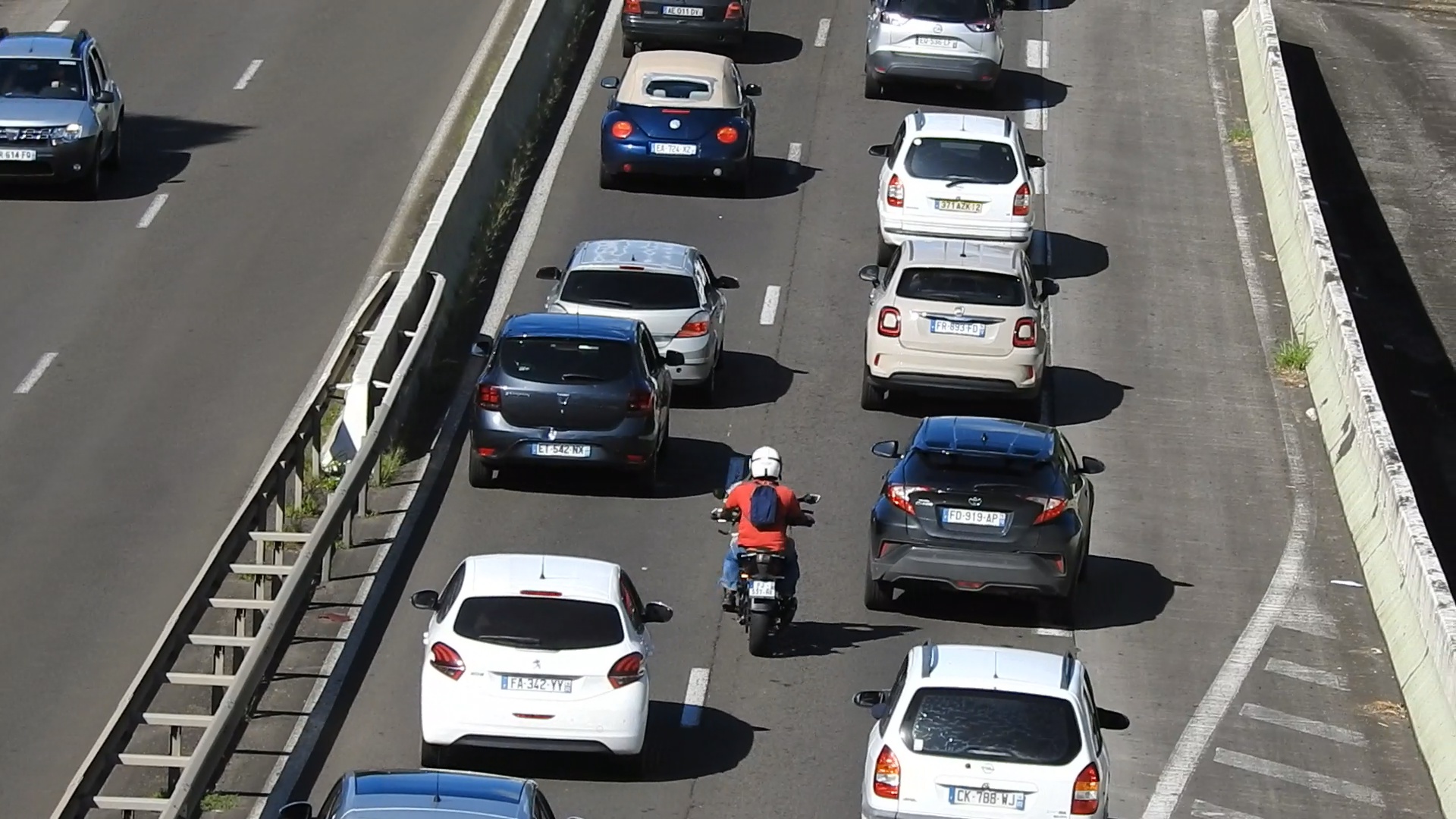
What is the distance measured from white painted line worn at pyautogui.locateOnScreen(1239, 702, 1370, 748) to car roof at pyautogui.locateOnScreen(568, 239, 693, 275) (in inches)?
342

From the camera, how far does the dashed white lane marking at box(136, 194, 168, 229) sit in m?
31.8

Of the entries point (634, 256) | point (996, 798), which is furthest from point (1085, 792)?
point (634, 256)

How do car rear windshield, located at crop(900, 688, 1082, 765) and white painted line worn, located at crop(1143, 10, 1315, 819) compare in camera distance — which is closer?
car rear windshield, located at crop(900, 688, 1082, 765)

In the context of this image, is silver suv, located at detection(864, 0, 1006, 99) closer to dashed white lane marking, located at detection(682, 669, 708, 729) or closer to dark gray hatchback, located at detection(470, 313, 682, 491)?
dark gray hatchback, located at detection(470, 313, 682, 491)

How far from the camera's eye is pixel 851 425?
25.3 m

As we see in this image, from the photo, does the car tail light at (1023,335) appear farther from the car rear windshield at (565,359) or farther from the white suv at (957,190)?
the white suv at (957,190)

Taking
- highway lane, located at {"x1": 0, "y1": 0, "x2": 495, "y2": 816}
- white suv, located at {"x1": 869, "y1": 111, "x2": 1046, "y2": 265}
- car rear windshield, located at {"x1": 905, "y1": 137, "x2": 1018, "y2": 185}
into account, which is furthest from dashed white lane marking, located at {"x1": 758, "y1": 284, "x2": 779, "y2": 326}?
highway lane, located at {"x1": 0, "y1": 0, "x2": 495, "y2": 816}

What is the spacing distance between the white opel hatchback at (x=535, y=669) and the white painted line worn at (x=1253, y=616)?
3.62 meters

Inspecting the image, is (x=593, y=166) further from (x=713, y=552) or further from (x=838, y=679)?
(x=838, y=679)

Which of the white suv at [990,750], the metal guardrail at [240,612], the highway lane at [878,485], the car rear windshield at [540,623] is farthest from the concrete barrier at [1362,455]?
the metal guardrail at [240,612]

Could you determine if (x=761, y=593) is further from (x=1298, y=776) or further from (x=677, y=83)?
(x=677, y=83)

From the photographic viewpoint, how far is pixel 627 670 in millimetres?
16203

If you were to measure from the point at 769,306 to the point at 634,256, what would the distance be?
11.0ft

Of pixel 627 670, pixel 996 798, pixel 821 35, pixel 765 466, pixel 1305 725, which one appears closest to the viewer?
pixel 996 798
